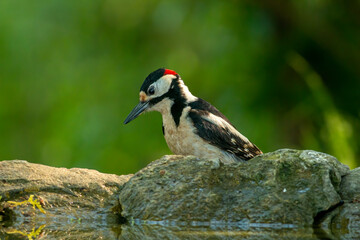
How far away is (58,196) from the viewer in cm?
423

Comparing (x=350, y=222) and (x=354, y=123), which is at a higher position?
(x=354, y=123)

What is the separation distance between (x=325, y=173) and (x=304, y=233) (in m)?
0.52

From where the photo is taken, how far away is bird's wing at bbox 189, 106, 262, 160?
4.91 meters

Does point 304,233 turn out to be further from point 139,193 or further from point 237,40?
point 237,40

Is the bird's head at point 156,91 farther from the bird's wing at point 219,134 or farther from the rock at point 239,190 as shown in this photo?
the rock at point 239,190

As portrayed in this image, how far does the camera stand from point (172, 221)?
396 cm

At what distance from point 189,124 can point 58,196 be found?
1.18 m

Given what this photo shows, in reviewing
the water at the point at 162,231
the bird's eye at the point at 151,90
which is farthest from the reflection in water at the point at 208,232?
the bird's eye at the point at 151,90

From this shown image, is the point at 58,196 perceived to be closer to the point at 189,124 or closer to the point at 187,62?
the point at 189,124

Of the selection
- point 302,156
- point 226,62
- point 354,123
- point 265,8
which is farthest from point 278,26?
point 302,156

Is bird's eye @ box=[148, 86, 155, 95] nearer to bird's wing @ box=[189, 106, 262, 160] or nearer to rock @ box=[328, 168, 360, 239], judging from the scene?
bird's wing @ box=[189, 106, 262, 160]

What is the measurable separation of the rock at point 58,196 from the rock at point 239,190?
0.16 meters

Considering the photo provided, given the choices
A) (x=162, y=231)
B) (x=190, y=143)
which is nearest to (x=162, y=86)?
(x=190, y=143)

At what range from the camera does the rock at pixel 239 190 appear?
153 inches
